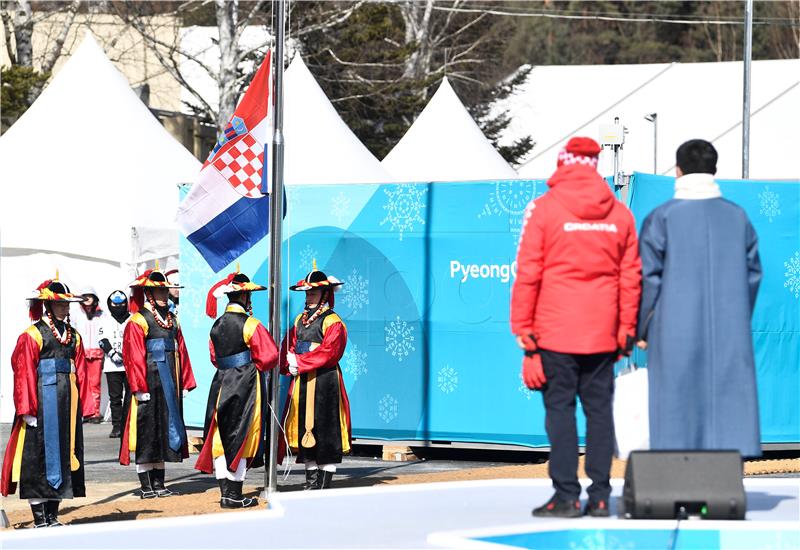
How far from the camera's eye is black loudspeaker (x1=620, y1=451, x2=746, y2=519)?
6.70m

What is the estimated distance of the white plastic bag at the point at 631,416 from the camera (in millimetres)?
7137

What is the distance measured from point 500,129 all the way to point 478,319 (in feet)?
92.6

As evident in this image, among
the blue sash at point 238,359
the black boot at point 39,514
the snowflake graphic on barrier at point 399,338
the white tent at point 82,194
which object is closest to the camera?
the black boot at point 39,514

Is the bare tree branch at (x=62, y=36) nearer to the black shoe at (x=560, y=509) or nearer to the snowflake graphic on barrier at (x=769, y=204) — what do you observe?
the snowflake graphic on barrier at (x=769, y=204)

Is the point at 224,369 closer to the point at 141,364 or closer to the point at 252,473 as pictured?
the point at 141,364

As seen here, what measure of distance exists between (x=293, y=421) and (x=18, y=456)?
229cm

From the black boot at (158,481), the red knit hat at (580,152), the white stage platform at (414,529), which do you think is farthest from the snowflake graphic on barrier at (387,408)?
the red knit hat at (580,152)

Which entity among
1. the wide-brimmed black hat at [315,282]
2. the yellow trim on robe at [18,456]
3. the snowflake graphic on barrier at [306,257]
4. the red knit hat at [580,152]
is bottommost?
the yellow trim on robe at [18,456]

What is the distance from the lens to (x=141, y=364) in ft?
39.6

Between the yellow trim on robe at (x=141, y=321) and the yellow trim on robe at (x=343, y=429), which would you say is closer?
the yellow trim on robe at (x=343, y=429)

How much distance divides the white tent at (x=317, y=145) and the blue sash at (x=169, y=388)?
745cm

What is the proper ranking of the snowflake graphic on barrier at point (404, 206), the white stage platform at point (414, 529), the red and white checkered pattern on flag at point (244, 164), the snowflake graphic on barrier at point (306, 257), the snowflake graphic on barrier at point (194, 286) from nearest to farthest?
the white stage platform at point (414, 529)
the red and white checkered pattern on flag at point (244, 164)
the snowflake graphic on barrier at point (404, 206)
the snowflake graphic on barrier at point (306, 257)
the snowflake graphic on barrier at point (194, 286)

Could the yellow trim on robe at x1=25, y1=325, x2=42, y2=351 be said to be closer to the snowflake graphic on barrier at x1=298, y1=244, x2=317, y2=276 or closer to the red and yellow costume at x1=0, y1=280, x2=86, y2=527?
the red and yellow costume at x1=0, y1=280, x2=86, y2=527

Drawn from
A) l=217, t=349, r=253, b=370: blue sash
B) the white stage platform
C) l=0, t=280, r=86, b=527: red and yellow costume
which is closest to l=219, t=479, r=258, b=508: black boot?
l=217, t=349, r=253, b=370: blue sash
